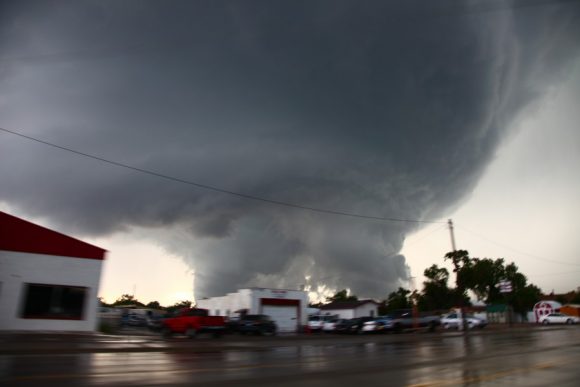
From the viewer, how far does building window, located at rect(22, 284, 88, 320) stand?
26.1 metres

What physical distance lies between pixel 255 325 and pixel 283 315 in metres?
13.3

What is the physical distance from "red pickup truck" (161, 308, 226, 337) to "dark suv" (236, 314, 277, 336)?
6.87 metres

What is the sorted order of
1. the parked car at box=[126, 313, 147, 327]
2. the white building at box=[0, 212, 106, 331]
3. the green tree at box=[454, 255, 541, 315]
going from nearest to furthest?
1. the white building at box=[0, 212, 106, 331]
2. the parked car at box=[126, 313, 147, 327]
3. the green tree at box=[454, 255, 541, 315]

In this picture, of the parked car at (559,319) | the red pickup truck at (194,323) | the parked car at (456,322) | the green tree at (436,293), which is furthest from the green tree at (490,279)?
the red pickup truck at (194,323)

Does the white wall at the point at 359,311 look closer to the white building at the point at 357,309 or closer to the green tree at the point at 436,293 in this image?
the white building at the point at 357,309

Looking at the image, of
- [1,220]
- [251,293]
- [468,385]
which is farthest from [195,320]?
[468,385]

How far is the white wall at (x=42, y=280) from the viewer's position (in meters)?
25.3

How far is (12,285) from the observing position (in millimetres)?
25562

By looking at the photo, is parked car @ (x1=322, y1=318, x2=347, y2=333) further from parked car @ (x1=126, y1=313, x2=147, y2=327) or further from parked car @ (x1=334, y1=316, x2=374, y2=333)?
parked car @ (x1=126, y1=313, x2=147, y2=327)

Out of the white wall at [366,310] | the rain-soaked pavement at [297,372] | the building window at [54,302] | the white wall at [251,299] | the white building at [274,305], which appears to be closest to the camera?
the rain-soaked pavement at [297,372]

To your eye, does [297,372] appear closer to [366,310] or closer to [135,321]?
[135,321]

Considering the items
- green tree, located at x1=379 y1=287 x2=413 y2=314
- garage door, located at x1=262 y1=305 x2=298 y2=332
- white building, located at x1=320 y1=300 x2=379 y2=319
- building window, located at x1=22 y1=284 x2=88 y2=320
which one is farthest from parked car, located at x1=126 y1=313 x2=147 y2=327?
green tree, located at x1=379 y1=287 x2=413 y2=314

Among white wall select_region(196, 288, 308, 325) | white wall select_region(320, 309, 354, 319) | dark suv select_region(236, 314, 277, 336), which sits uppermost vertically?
white wall select_region(196, 288, 308, 325)

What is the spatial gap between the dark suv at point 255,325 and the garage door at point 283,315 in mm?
10676
